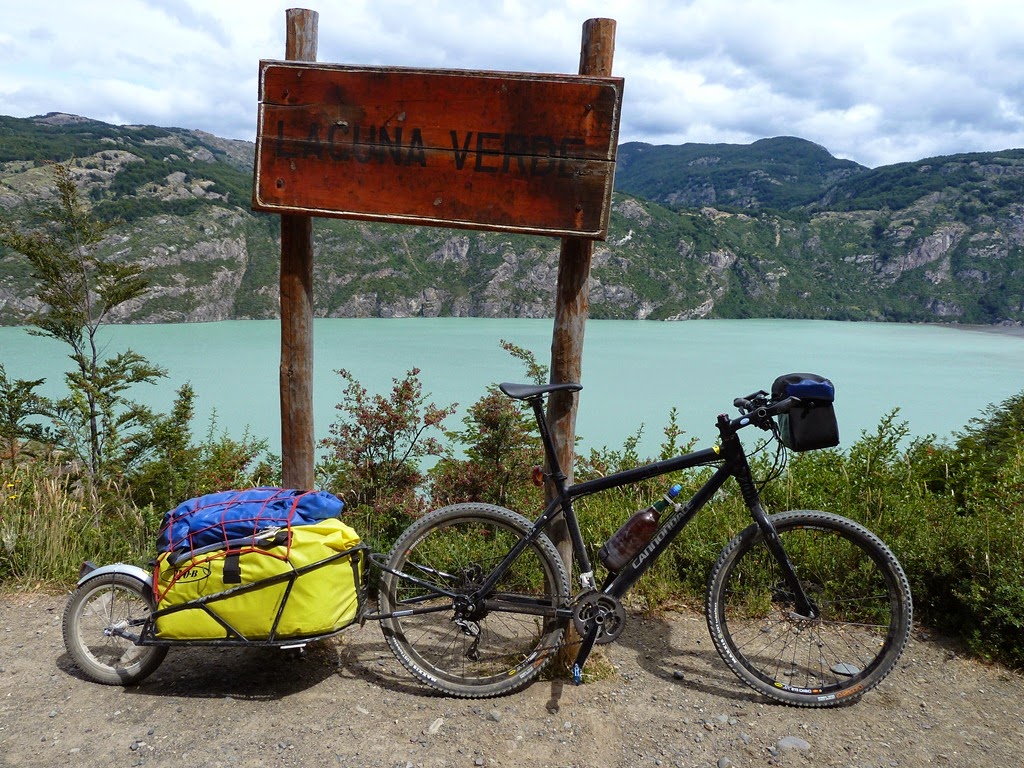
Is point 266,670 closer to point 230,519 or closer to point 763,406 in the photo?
point 230,519

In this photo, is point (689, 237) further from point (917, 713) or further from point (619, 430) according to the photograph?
point (917, 713)

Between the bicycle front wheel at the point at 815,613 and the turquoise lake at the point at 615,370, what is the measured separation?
12.5 meters

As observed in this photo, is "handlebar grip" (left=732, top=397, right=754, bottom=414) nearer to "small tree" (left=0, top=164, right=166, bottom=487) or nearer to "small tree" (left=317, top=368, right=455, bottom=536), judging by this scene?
"small tree" (left=317, top=368, right=455, bottom=536)

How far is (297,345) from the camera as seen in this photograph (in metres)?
3.16

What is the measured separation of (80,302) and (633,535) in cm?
1120

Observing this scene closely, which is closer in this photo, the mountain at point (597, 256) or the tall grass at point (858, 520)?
the tall grass at point (858, 520)

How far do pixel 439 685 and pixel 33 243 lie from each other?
1092 cm

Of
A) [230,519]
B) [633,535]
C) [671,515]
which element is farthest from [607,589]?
[230,519]

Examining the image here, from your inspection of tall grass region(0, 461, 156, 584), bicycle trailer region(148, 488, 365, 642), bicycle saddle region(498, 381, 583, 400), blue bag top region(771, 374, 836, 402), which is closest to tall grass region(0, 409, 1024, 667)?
tall grass region(0, 461, 156, 584)

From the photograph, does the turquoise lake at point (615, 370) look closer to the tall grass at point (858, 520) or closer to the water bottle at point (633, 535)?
the tall grass at point (858, 520)

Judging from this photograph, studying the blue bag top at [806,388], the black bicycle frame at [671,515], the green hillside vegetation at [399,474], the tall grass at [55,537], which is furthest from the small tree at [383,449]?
the blue bag top at [806,388]

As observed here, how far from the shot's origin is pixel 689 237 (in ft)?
395

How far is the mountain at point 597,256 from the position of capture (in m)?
90.1

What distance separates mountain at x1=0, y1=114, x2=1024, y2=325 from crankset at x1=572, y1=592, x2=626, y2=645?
3468 inches
